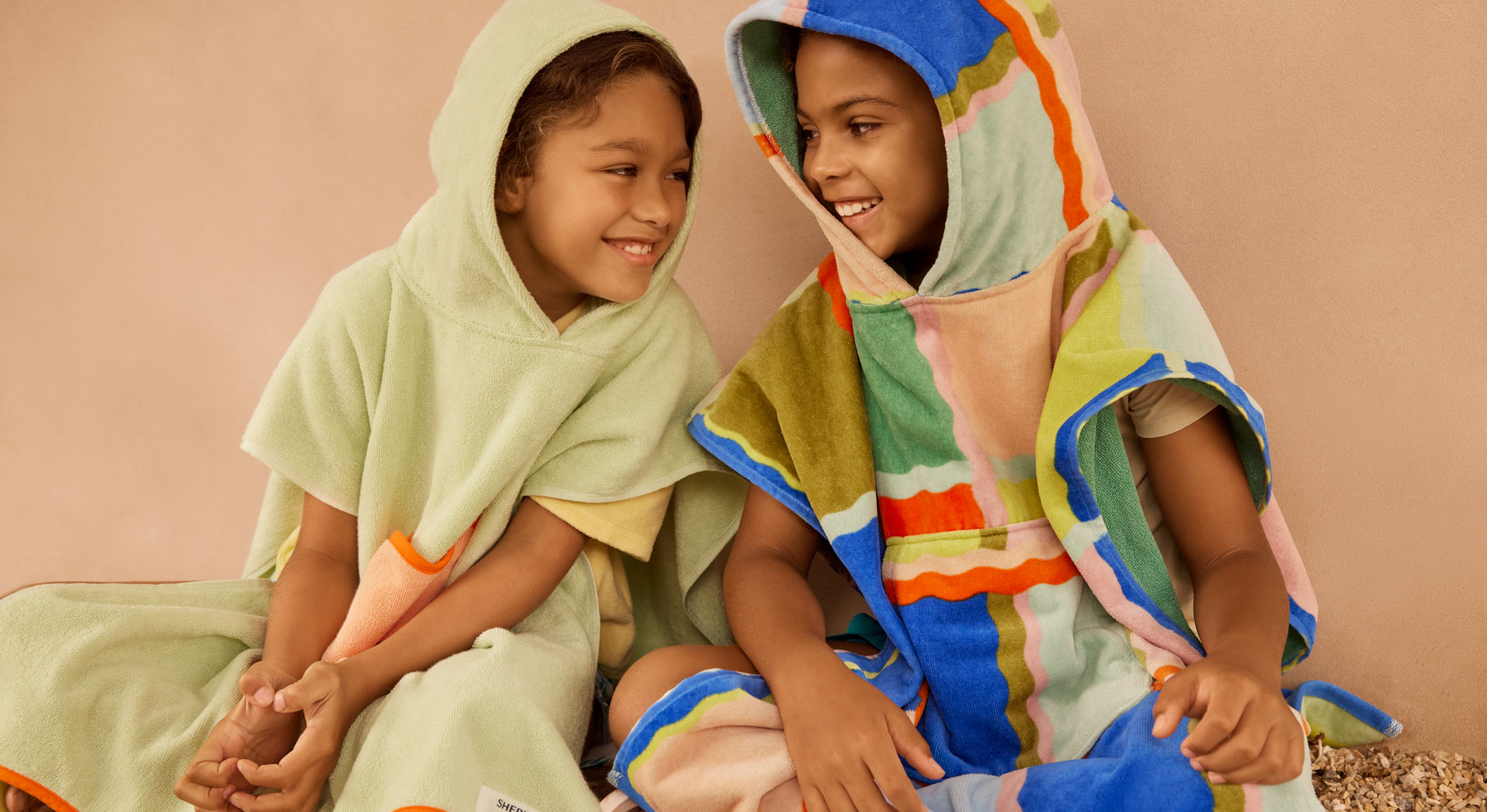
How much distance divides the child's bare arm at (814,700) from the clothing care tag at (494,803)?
249 millimetres

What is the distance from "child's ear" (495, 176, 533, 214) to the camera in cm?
125

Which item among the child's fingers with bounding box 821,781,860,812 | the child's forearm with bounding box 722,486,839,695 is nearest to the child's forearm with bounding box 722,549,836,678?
the child's forearm with bounding box 722,486,839,695

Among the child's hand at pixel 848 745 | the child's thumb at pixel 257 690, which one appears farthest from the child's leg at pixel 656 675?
the child's thumb at pixel 257 690

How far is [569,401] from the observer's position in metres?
1.24

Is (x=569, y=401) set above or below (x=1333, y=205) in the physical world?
below

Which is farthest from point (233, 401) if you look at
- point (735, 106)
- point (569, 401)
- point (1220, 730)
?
point (1220, 730)

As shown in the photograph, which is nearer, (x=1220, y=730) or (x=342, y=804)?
(x=1220, y=730)

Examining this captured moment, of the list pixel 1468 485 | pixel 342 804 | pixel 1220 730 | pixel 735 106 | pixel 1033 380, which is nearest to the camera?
pixel 1220 730

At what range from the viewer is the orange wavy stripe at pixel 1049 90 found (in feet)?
3.42

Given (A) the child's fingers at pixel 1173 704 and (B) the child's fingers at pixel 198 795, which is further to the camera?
(B) the child's fingers at pixel 198 795

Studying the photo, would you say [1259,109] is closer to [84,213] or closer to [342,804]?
[342,804]

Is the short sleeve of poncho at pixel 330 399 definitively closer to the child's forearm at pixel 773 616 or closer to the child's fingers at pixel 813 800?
the child's forearm at pixel 773 616

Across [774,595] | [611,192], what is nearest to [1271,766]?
[774,595]

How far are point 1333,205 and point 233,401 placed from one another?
1.65 metres
